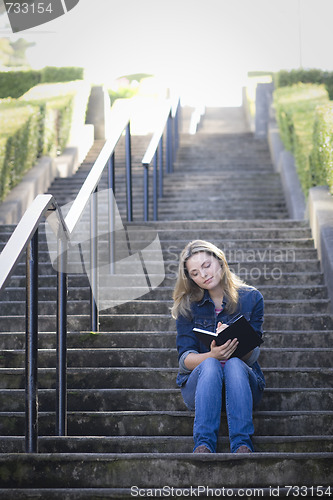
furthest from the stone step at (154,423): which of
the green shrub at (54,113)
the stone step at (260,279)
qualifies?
the green shrub at (54,113)

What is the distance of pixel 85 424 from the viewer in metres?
3.70

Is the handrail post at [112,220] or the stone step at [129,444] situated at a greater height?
the handrail post at [112,220]

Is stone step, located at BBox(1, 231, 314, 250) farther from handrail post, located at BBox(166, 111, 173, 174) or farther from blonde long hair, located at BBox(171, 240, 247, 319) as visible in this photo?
handrail post, located at BBox(166, 111, 173, 174)

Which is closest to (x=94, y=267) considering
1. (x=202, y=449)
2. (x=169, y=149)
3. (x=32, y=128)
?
(x=202, y=449)

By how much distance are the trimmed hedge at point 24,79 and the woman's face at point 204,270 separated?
1086 cm

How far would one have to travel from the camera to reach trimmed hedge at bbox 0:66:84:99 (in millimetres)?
14234

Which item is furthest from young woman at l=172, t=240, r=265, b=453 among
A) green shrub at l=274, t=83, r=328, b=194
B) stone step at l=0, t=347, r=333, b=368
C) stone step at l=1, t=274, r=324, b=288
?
green shrub at l=274, t=83, r=328, b=194

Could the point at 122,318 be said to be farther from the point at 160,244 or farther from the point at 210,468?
the point at 210,468

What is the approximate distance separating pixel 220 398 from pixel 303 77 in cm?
1082

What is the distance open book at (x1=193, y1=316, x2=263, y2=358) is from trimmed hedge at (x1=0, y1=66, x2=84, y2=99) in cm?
1115

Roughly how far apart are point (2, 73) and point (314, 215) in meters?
10.7

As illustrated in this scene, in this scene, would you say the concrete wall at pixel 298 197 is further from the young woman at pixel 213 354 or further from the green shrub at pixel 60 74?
the green shrub at pixel 60 74

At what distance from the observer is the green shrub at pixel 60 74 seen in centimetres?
1373

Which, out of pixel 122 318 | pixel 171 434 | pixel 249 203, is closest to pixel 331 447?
pixel 171 434
